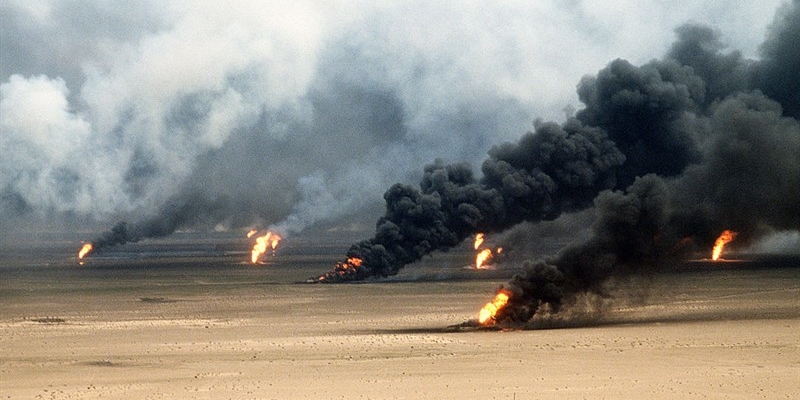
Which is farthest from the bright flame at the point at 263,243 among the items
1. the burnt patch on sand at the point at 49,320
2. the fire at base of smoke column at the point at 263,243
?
the burnt patch on sand at the point at 49,320

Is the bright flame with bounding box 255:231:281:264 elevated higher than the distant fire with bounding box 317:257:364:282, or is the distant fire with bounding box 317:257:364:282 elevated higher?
the bright flame with bounding box 255:231:281:264

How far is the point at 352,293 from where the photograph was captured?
11038cm

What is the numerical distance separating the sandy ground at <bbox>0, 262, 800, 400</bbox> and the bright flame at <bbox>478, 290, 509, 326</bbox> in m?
3.19

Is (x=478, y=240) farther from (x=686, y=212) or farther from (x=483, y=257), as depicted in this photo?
(x=686, y=212)

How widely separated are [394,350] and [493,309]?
42.5ft

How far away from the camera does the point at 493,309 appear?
7669cm

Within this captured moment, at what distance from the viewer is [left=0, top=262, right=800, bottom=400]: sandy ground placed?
52.9 meters

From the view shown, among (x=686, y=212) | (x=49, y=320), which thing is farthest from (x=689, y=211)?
(x=49, y=320)

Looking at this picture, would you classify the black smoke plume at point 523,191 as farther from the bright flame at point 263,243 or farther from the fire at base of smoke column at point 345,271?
the bright flame at point 263,243

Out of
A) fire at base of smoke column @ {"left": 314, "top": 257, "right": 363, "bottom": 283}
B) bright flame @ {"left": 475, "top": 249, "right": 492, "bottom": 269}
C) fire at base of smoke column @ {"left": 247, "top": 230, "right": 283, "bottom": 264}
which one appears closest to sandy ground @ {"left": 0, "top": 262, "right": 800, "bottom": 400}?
fire at base of smoke column @ {"left": 314, "top": 257, "right": 363, "bottom": 283}

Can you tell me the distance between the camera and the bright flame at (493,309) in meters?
76.3

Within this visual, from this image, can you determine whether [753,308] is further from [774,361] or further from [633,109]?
[774,361]

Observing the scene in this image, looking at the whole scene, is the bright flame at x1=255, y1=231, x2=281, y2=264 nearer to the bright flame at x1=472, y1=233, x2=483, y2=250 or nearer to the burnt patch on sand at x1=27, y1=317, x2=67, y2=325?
the bright flame at x1=472, y1=233, x2=483, y2=250

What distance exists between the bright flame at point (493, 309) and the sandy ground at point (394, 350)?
3192 mm
